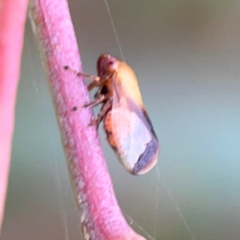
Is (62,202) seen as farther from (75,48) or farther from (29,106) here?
(75,48)

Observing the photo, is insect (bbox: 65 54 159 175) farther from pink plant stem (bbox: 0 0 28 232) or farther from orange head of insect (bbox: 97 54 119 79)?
pink plant stem (bbox: 0 0 28 232)

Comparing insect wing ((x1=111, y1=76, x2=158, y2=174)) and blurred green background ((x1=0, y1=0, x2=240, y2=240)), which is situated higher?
blurred green background ((x1=0, y1=0, x2=240, y2=240))

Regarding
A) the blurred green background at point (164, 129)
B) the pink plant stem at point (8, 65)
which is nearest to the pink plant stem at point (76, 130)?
the pink plant stem at point (8, 65)

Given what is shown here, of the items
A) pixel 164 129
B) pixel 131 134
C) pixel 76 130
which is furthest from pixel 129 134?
pixel 164 129

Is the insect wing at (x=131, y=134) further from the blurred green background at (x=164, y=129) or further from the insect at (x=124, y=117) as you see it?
→ the blurred green background at (x=164, y=129)

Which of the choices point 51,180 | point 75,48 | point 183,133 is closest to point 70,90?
point 75,48

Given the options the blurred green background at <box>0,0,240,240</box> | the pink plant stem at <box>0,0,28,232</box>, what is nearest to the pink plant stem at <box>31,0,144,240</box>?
the pink plant stem at <box>0,0,28,232</box>
